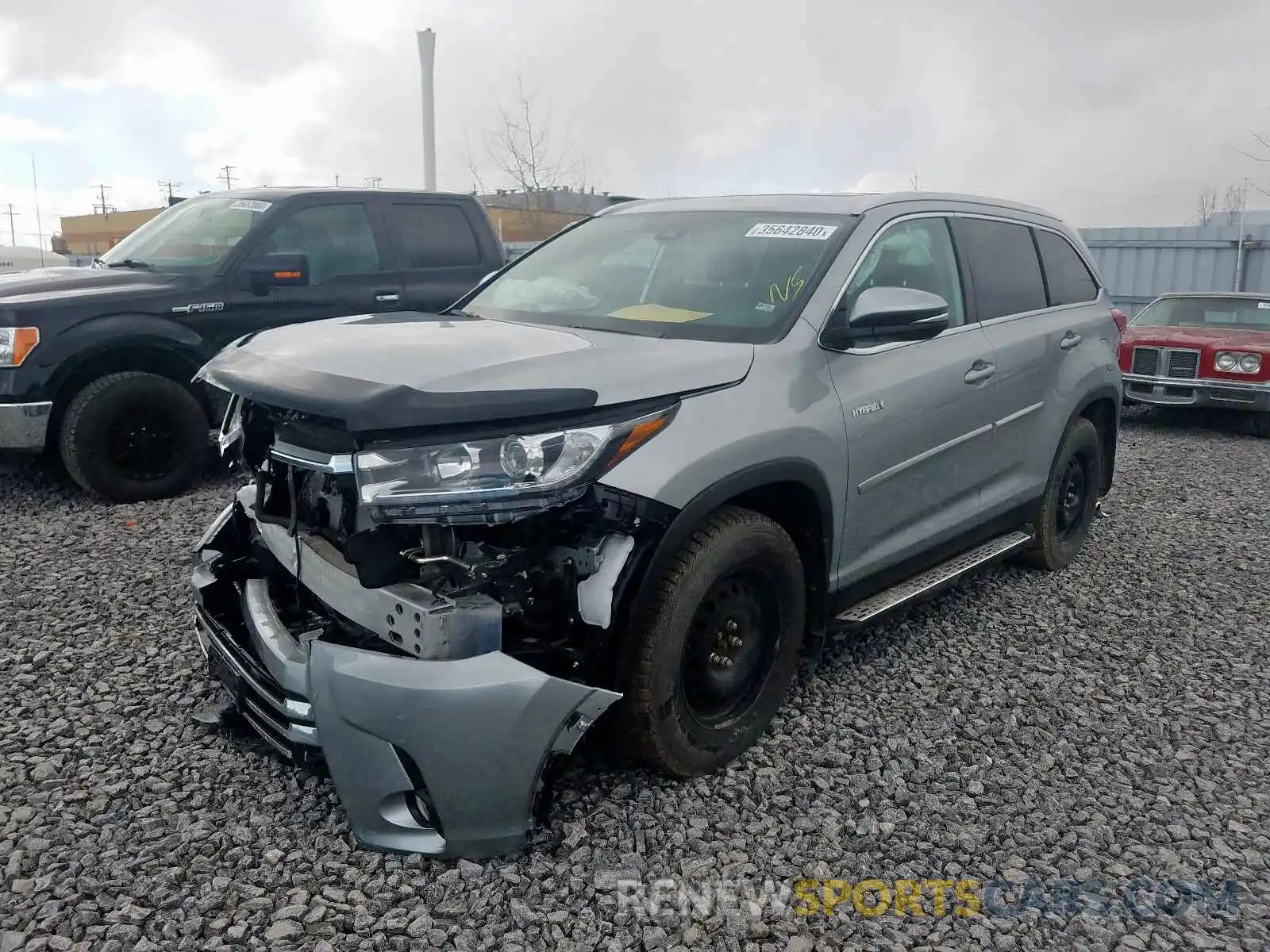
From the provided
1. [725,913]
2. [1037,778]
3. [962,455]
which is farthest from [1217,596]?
[725,913]

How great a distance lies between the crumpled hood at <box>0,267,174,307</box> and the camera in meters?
5.81

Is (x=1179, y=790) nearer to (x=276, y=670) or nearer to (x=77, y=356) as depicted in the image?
(x=276, y=670)

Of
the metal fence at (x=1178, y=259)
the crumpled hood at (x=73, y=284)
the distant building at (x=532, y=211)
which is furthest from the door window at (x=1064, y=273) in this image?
the distant building at (x=532, y=211)

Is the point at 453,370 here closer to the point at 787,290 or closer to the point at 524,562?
the point at 524,562

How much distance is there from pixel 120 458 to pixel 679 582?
465 cm

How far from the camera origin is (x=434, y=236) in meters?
7.42

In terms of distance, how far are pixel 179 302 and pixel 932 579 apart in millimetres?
4783

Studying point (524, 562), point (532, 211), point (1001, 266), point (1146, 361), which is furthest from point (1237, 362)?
point (532, 211)

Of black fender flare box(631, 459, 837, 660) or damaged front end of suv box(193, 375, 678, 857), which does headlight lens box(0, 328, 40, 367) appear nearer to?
damaged front end of suv box(193, 375, 678, 857)

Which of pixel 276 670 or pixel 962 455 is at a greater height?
pixel 962 455

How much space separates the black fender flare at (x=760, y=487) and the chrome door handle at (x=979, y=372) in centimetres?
110

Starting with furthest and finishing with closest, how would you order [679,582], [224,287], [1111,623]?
[224,287], [1111,623], [679,582]

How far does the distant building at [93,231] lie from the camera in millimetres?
48500

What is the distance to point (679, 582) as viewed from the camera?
2777mm
